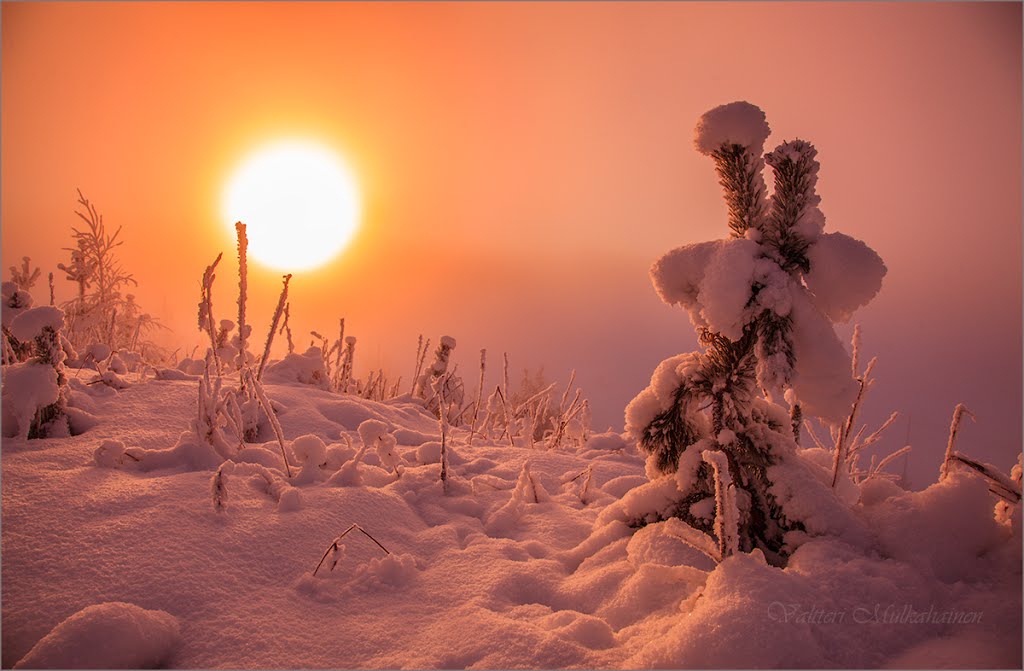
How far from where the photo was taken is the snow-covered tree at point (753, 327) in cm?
163

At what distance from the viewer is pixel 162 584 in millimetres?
1396

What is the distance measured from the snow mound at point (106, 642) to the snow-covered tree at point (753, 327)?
162 centimetres

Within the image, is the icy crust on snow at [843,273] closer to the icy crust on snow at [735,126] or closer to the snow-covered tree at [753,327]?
the snow-covered tree at [753,327]

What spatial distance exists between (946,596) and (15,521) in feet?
9.18

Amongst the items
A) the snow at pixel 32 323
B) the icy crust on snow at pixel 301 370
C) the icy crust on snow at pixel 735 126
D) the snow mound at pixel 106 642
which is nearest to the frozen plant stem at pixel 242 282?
the snow at pixel 32 323

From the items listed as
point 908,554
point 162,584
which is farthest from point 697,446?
point 162,584

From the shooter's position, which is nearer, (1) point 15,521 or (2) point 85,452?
(1) point 15,521

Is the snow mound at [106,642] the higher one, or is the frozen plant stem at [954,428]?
the frozen plant stem at [954,428]

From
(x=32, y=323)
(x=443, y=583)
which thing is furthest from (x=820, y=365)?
(x=32, y=323)

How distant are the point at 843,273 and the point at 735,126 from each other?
2.14ft

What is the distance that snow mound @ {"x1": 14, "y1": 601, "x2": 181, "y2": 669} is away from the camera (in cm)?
111

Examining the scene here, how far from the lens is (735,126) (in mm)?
1756

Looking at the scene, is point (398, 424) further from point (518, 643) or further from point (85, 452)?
point (518, 643)

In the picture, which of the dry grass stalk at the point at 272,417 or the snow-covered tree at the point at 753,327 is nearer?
the snow-covered tree at the point at 753,327
